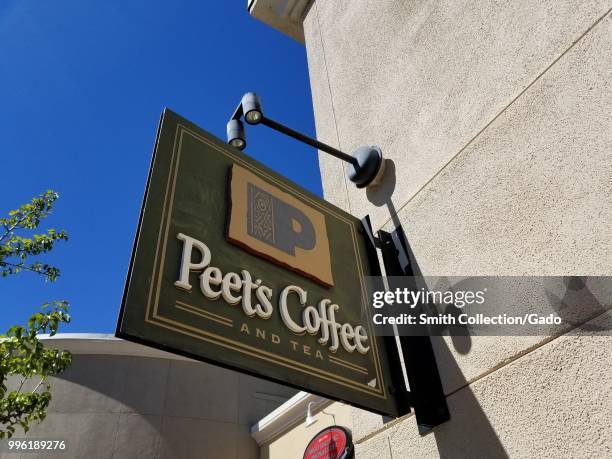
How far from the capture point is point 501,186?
3.04 m

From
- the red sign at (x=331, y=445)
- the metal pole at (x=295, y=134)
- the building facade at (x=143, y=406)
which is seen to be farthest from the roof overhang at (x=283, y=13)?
the building facade at (x=143, y=406)

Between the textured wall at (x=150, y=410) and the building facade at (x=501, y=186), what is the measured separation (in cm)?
730

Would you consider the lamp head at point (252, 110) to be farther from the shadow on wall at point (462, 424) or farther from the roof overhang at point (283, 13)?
the roof overhang at point (283, 13)

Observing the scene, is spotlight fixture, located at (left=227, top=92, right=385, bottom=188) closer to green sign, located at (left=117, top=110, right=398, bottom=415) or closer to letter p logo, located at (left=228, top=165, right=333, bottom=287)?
green sign, located at (left=117, top=110, right=398, bottom=415)

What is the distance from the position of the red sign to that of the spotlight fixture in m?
4.42

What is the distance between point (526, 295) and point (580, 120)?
100 centimetres

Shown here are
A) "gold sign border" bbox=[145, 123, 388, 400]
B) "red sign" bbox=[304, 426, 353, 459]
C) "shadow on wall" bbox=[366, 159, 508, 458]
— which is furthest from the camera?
"red sign" bbox=[304, 426, 353, 459]

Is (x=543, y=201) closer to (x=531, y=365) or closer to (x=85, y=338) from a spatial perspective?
(x=531, y=365)

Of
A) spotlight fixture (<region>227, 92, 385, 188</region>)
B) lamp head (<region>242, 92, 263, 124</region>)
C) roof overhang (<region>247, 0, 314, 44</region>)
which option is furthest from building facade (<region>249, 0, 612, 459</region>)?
roof overhang (<region>247, 0, 314, 44</region>)

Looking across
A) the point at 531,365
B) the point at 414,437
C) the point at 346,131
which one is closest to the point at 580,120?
the point at 531,365

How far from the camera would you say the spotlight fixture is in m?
3.84

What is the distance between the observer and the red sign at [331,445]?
702 centimetres

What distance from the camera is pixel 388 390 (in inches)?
111

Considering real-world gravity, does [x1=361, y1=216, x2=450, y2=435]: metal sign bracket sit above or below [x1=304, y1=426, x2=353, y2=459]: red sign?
below
